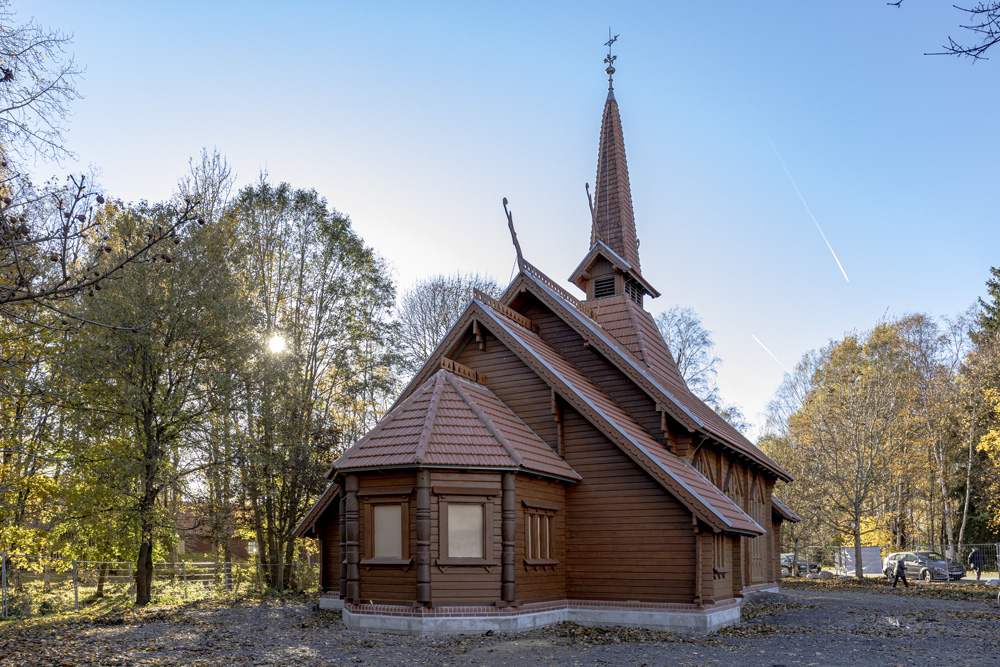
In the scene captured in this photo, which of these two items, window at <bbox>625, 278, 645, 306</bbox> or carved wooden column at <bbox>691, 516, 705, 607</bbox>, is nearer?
carved wooden column at <bbox>691, 516, 705, 607</bbox>

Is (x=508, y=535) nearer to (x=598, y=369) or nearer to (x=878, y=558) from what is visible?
(x=598, y=369)

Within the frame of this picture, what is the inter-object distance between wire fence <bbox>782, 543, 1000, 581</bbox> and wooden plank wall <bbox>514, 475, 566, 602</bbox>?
78.0ft

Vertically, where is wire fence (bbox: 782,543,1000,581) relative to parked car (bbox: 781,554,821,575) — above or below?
above

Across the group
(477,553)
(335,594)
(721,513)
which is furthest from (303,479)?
(721,513)

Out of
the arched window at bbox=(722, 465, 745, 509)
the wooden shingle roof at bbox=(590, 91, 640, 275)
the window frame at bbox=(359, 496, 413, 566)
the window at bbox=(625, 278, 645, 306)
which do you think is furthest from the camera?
the wooden shingle roof at bbox=(590, 91, 640, 275)

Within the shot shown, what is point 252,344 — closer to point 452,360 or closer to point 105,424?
point 105,424

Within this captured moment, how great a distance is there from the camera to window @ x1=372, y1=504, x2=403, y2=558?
1559 centimetres

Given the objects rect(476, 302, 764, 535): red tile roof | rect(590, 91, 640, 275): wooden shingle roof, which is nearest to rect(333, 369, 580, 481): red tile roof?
rect(476, 302, 764, 535): red tile roof

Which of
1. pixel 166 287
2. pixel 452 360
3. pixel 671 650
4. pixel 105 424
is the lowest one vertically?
pixel 671 650

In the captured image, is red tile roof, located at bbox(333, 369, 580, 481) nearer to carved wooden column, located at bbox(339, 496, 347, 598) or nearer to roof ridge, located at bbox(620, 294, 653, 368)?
carved wooden column, located at bbox(339, 496, 347, 598)

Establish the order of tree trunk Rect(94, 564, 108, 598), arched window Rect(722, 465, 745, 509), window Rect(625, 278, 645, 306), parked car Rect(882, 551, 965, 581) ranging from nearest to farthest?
arched window Rect(722, 465, 745, 509), tree trunk Rect(94, 564, 108, 598), window Rect(625, 278, 645, 306), parked car Rect(882, 551, 965, 581)

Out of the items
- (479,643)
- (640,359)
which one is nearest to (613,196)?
(640,359)

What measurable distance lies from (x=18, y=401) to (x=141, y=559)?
5.41 m

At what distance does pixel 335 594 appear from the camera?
1928 cm
